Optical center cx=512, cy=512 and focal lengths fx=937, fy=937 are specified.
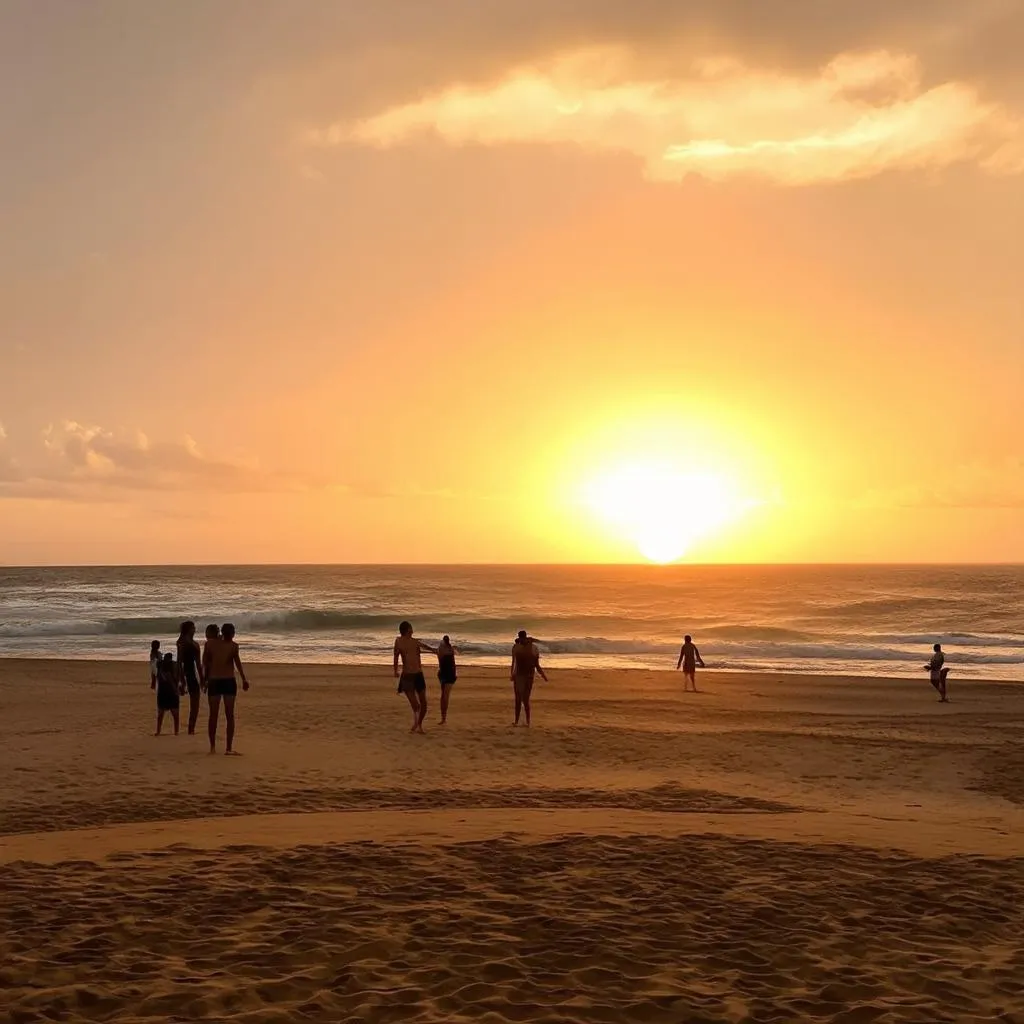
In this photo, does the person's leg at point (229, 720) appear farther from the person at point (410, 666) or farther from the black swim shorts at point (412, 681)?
the black swim shorts at point (412, 681)

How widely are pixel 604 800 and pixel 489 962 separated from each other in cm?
623

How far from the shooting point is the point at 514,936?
6422mm

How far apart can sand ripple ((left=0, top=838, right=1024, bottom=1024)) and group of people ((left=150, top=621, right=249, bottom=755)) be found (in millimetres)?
5975

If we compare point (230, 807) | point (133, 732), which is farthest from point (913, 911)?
point (133, 732)

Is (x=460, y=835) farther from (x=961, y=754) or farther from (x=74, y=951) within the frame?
(x=961, y=754)

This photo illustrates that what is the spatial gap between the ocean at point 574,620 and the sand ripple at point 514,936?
99.0ft

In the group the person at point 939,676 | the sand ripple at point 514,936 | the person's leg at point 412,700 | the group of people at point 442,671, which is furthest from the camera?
the person at point 939,676

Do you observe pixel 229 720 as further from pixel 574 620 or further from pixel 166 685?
pixel 574 620

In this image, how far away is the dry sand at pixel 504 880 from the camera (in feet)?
18.0

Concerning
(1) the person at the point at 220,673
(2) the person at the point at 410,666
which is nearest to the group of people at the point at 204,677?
(1) the person at the point at 220,673

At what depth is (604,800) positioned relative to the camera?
12.0m

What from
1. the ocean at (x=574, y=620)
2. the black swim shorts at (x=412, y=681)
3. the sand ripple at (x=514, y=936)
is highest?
the black swim shorts at (x=412, y=681)

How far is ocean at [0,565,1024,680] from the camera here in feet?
144

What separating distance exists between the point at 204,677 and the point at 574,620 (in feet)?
184
